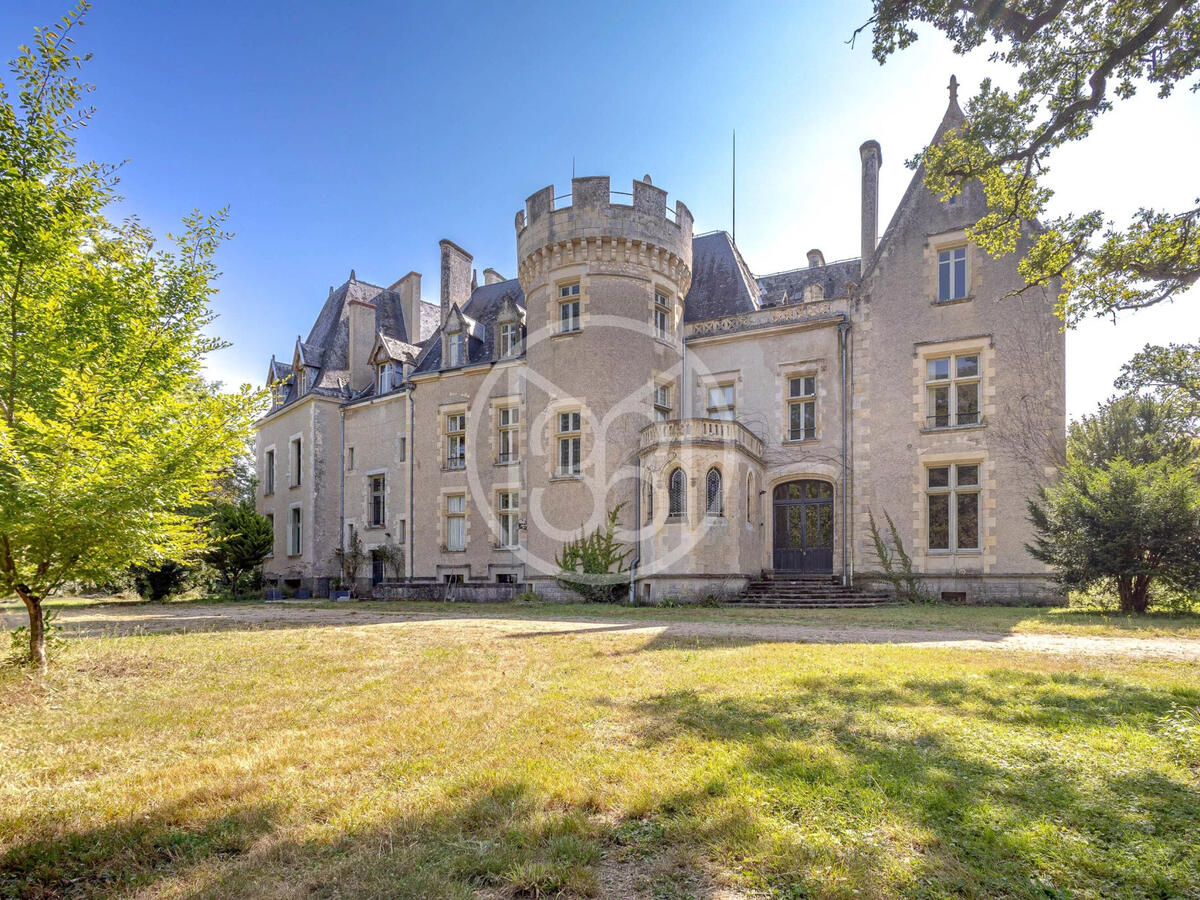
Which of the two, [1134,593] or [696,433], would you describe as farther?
[696,433]

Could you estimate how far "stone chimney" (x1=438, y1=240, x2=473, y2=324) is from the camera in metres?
27.7

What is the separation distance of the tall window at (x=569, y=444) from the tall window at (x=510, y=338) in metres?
3.91

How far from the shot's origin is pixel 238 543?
24.8 m

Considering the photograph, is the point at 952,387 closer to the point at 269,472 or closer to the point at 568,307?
the point at 568,307

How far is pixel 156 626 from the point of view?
12.8 m

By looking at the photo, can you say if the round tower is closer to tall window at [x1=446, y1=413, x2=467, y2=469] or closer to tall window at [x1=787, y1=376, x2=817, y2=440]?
tall window at [x1=787, y1=376, x2=817, y2=440]

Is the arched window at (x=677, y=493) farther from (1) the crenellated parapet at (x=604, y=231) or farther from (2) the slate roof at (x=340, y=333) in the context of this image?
(2) the slate roof at (x=340, y=333)

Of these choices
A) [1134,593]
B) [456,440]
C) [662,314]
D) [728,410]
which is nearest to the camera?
[1134,593]

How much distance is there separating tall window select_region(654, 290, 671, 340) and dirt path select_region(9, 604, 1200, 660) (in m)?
9.96

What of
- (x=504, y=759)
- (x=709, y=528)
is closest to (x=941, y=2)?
(x=504, y=759)

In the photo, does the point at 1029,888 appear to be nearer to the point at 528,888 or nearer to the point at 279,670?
the point at 528,888

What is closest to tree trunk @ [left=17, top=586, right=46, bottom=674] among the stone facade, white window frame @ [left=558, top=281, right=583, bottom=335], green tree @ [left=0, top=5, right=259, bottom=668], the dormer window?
green tree @ [left=0, top=5, right=259, bottom=668]

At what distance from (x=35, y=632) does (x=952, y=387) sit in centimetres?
1950

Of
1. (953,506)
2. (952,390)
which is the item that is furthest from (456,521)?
(952,390)
